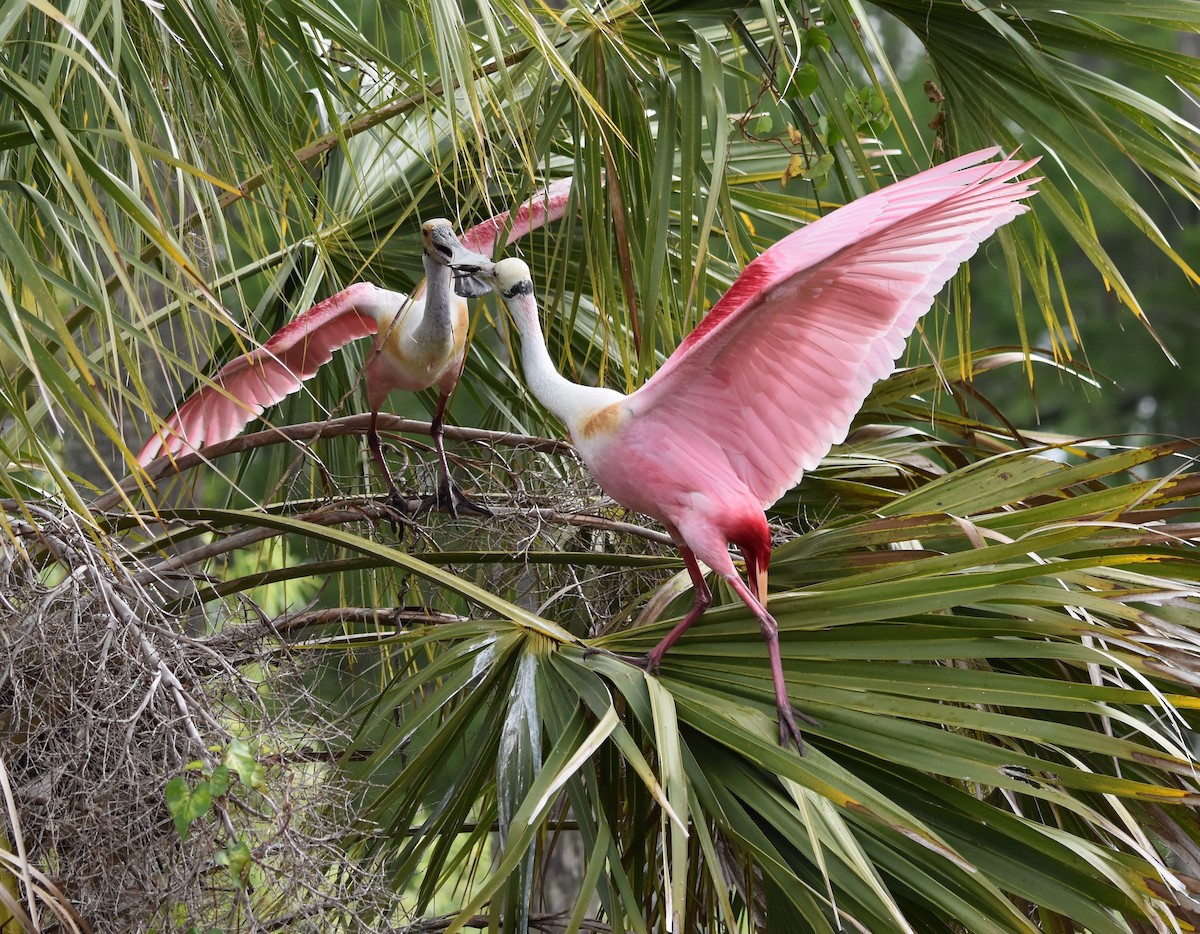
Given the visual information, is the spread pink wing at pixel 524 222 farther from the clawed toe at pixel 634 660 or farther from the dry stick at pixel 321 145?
the clawed toe at pixel 634 660

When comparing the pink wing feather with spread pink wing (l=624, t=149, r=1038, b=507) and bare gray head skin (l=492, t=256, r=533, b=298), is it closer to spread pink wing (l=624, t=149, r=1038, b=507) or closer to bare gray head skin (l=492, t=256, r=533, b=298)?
bare gray head skin (l=492, t=256, r=533, b=298)

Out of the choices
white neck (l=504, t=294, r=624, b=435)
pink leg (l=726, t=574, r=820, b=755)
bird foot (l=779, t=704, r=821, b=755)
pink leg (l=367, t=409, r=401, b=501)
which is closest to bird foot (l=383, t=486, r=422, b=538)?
pink leg (l=367, t=409, r=401, b=501)

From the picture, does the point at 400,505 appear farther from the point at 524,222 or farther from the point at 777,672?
the point at 777,672

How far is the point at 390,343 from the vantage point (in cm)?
292

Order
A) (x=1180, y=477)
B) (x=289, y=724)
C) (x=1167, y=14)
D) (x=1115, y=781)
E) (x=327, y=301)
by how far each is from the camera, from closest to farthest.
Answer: (x=1115, y=781)
(x=289, y=724)
(x=1180, y=477)
(x=1167, y=14)
(x=327, y=301)

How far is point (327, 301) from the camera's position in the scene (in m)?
2.94

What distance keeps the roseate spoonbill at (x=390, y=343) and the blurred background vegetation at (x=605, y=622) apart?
0.18 m

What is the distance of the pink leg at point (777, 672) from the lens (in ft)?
5.76

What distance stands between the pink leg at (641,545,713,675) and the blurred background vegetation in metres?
0.04

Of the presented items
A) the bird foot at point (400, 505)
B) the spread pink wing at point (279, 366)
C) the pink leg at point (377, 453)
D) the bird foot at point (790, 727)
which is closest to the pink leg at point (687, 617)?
the bird foot at point (790, 727)

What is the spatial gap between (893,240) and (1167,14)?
2.56ft

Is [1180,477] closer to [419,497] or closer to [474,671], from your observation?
[474,671]

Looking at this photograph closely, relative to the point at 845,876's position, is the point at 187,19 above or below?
above

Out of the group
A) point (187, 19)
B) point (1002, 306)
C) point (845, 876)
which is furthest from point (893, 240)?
point (1002, 306)
